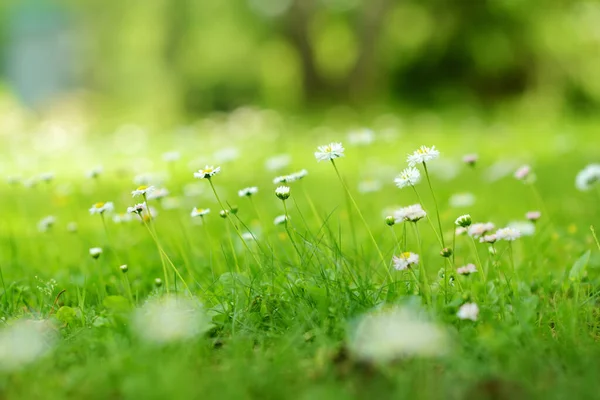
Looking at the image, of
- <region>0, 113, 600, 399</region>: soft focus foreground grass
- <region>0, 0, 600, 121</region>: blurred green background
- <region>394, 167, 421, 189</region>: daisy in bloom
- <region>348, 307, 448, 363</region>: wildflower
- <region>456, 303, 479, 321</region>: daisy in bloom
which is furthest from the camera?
<region>0, 0, 600, 121</region>: blurred green background

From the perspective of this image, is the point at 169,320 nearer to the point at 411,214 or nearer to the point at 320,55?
the point at 411,214

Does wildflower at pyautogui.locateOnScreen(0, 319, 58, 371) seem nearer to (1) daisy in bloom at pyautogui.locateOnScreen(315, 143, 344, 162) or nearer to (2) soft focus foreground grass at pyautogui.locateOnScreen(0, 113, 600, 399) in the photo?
(2) soft focus foreground grass at pyautogui.locateOnScreen(0, 113, 600, 399)

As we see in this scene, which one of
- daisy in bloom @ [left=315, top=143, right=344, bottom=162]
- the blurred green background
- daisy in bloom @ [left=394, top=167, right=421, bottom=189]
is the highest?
daisy in bloom @ [left=315, top=143, right=344, bottom=162]

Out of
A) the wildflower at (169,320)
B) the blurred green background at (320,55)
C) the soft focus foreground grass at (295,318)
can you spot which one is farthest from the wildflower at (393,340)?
the blurred green background at (320,55)

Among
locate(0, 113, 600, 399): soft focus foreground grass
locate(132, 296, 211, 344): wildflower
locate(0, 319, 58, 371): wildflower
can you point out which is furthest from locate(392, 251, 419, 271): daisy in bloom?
locate(0, 319, 58, 371): wildflower

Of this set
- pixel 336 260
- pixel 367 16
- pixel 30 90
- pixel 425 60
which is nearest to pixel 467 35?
pixel 425 60

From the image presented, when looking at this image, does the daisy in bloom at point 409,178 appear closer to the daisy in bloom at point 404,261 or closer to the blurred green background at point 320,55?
the daisy in bloom at point 404,261

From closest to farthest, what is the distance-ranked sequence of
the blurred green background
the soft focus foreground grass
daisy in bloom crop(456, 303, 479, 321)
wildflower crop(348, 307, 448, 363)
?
wildflower crop(348, 307, 448, 363)
the soft focus foreground grass
daisy in bloom crop(456, 303, 479, 321)
the blurred green background
